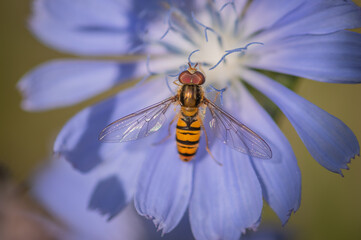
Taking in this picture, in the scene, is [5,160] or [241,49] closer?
[241,49]

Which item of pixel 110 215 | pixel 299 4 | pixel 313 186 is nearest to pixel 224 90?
pixel 299 4

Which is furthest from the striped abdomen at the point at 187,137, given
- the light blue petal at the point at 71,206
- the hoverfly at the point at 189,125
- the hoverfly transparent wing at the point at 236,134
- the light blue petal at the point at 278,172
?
the light blue petal at the point at 71,206

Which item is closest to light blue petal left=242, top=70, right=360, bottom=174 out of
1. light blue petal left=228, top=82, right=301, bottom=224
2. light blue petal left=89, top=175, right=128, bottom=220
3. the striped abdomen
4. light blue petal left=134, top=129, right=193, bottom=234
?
light blue petal left=228, top=82, right=301, bottom=224

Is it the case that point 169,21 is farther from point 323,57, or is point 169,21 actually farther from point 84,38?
point 323,57

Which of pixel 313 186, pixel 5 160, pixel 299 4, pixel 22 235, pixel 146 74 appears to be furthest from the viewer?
pixel 5 160

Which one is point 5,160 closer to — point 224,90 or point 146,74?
point 146,74
